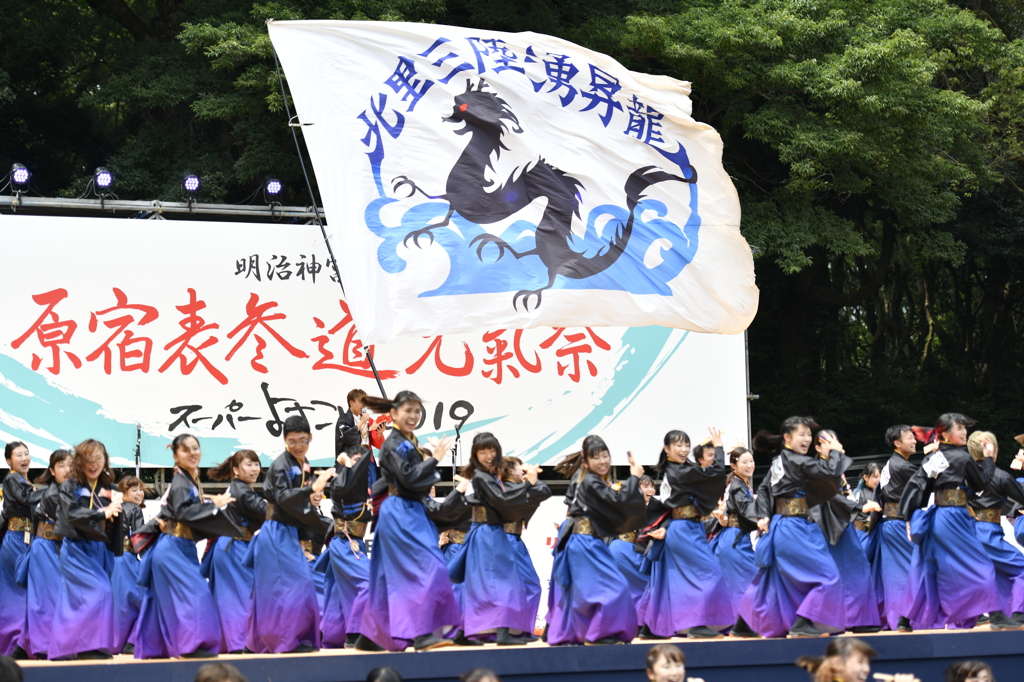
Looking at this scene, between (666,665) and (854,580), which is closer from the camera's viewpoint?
(666,665)

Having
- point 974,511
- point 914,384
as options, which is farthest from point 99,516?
point 914,384

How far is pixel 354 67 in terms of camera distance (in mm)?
7219

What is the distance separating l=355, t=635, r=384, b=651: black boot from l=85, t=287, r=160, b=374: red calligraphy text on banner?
15.3 ft

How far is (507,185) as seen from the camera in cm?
741

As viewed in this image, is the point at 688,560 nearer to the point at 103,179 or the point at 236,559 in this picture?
the point at 236,559

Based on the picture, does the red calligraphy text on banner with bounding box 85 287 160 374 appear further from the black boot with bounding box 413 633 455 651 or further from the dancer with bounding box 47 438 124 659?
the black boot with bounding box 413 633 455 651

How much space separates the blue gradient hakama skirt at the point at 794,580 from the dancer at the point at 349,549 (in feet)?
8.61

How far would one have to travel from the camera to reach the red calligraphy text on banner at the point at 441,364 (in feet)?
34.9

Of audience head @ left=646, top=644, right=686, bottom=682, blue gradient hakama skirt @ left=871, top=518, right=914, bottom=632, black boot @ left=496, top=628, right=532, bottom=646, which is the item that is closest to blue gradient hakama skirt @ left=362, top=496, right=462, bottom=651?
black boot @ left=496, top=628, right=532, bottom=646

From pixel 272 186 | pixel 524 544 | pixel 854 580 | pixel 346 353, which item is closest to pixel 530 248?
pixel 524 544

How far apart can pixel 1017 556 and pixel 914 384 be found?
12055 mm

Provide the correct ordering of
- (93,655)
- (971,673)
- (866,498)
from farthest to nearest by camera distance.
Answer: (866,498)
(93,655)
(971,673)

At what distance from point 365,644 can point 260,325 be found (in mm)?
4735

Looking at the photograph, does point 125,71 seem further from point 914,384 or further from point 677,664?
point 914,384
